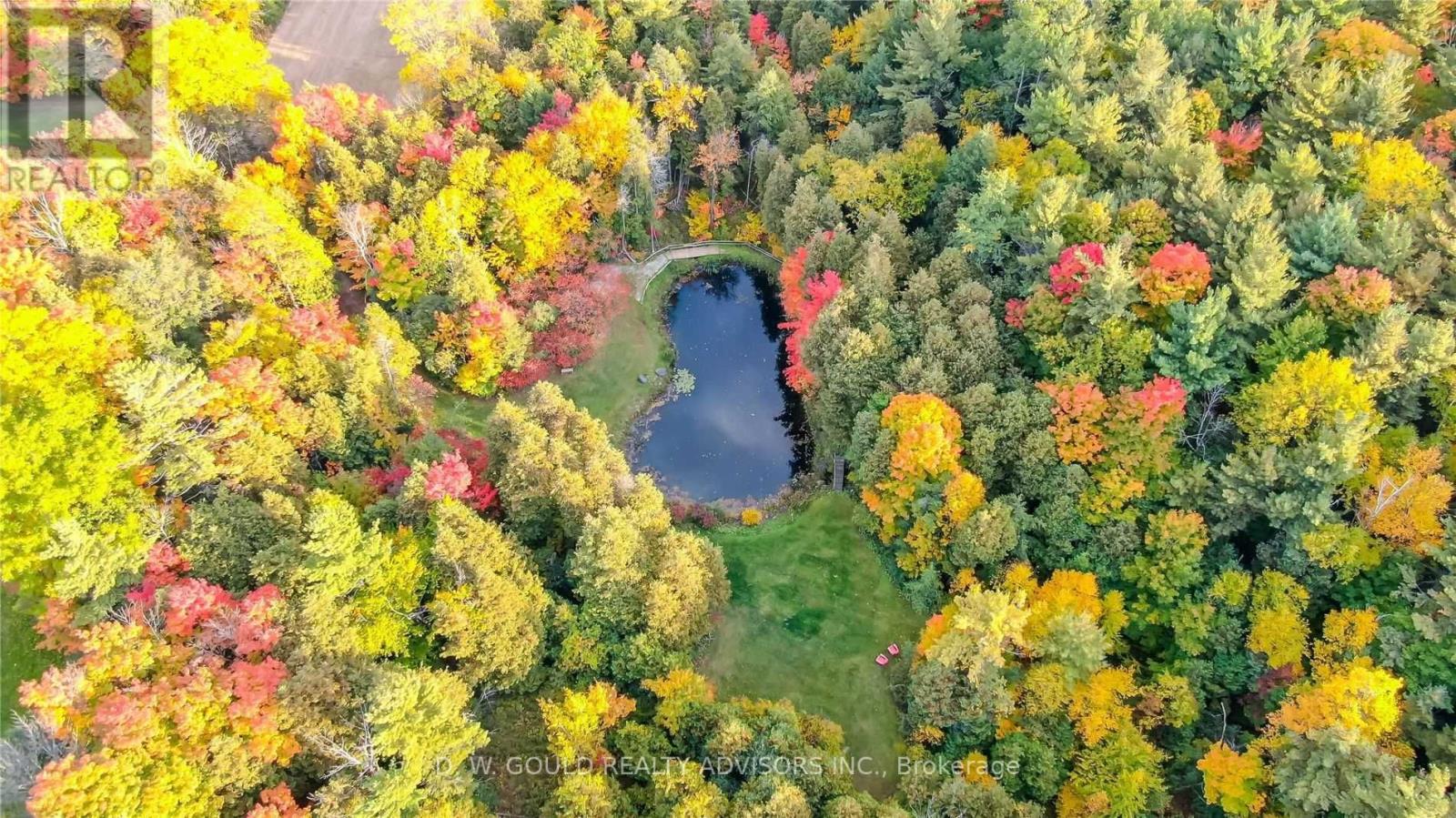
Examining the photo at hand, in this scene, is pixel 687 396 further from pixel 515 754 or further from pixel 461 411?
pixel 515 754

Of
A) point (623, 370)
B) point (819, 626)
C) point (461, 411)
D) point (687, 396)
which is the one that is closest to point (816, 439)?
point (687, 396)

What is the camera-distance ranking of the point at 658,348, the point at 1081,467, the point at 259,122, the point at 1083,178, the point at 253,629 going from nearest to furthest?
1. the point at 253,629
2. the point at 1081,467
3. the point at 1083,178
4. the point at 259,122
5. the point at 658,348

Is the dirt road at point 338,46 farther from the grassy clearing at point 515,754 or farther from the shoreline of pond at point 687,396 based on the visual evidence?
the grassy clearing at point 515,754

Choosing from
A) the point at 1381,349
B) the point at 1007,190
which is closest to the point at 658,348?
the point at 1007,190

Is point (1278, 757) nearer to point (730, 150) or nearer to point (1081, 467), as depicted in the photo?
point (1081, 467)

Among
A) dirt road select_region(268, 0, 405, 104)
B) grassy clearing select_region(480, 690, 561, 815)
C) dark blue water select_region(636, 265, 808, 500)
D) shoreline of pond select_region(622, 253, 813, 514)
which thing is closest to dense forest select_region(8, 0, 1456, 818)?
grassy clearing select_region(480, 690, 561, 815)

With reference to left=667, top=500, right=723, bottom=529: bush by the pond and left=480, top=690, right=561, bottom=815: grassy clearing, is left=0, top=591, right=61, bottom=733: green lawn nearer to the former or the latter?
left=480, top=690, right=561, bottom=815: grassy clearing
